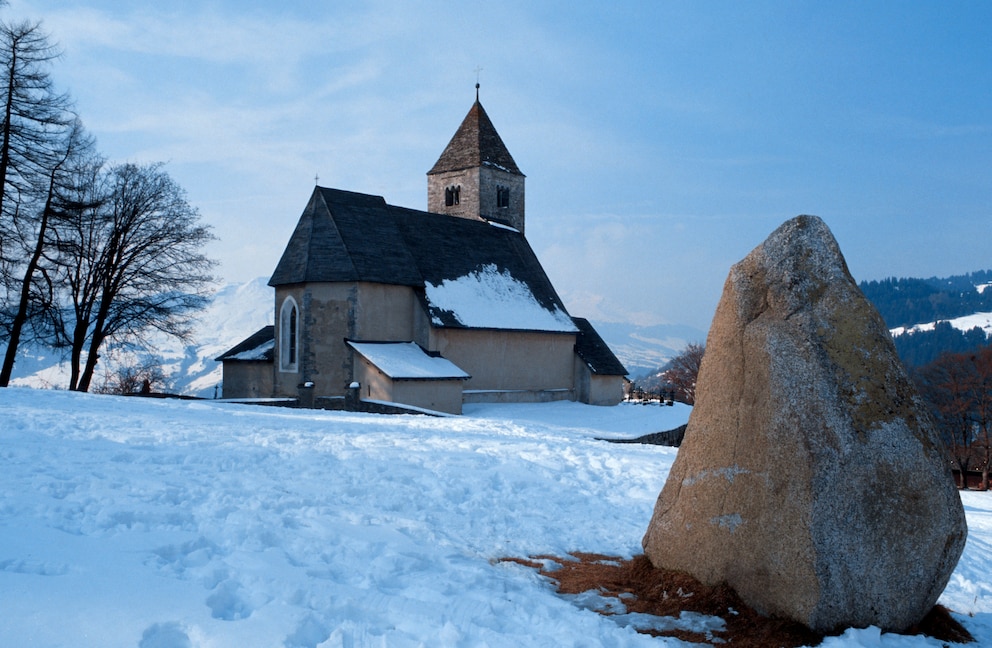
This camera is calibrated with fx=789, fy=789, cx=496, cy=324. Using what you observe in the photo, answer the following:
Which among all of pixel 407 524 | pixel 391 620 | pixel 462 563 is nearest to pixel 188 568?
pixel 391 620

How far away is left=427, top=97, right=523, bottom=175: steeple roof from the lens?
45.1m

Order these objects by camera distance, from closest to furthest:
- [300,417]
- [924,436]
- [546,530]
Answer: [924,436] < [546,530] < [300,417]

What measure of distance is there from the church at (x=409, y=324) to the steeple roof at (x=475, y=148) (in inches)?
203

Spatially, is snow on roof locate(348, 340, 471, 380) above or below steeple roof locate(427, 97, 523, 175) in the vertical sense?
below

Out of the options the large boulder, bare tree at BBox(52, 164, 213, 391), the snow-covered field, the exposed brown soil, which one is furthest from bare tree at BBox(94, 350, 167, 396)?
the large boulder

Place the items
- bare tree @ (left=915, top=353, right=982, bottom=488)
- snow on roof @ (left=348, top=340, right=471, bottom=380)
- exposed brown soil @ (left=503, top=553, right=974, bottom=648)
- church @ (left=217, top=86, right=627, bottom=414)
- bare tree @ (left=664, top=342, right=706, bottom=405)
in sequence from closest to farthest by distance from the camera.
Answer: exposed brown soil @ (left=503, top=553, right=974, bottom=648) < snow on roof @ (left=348, top=340, right=471, bottom=380) < church @ (left=217, top=86, right=627, bottom=414) < bare tree @ (left=915, top=353, right=982, bottom=488) < bare tree @ (left=664, top=342, right=706, bottom=405)

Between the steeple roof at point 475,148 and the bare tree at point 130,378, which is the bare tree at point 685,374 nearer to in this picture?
the steeple roof at point 475,148

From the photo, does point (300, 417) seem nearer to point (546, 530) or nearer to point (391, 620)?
point (546, 530)

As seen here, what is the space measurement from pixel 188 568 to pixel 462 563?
2.32 m

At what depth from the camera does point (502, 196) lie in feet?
151

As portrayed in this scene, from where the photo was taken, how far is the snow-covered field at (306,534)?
4.82 m

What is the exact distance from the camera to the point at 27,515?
21.4 ft

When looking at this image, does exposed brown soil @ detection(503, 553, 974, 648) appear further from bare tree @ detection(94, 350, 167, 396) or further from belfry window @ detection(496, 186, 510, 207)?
belfry window @ detection(496, 186, 510, 207)

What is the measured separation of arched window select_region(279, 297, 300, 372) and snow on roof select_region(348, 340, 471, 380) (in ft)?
8.75
